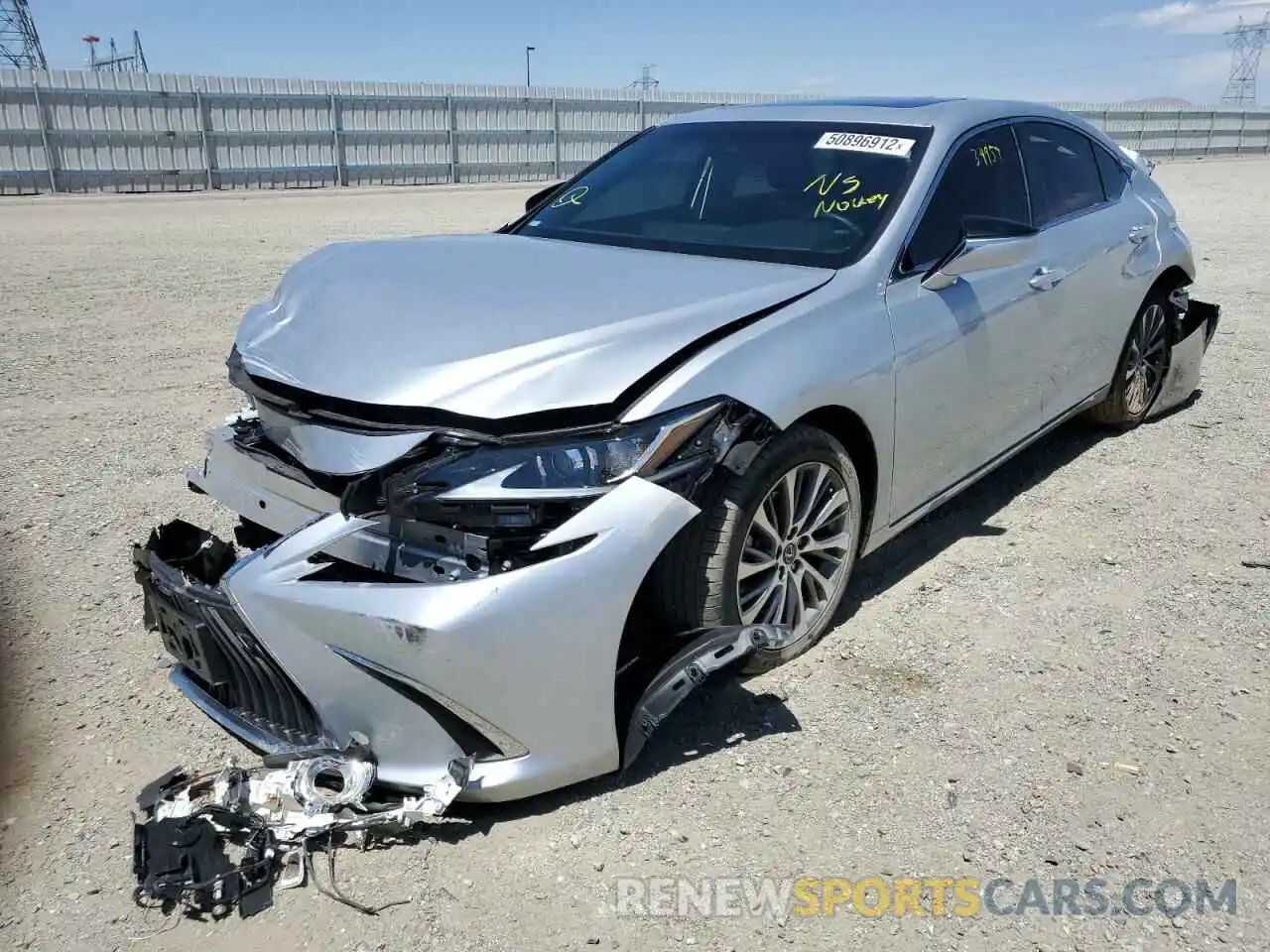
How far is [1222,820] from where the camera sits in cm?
265

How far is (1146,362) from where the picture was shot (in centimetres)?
550

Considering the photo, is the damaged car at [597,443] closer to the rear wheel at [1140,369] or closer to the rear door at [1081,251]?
the rear door at [1081,251]

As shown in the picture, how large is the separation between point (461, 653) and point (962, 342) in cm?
222

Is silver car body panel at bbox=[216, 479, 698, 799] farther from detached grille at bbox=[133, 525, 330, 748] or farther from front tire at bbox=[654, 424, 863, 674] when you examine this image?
front tire at bbox=[654, 424, 863, 674]

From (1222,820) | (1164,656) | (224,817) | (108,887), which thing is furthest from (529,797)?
(1164,656)

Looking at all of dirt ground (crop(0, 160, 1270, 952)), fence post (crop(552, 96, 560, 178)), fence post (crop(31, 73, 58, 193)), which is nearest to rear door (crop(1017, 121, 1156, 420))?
dirt ground (crop(0, 160, 1270, 952))

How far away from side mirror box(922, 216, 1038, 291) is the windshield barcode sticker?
0.36 metres

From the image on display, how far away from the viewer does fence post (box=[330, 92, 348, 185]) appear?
909 inches

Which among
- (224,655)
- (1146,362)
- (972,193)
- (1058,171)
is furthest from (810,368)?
(1146,362)

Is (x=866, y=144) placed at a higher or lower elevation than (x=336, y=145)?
lower

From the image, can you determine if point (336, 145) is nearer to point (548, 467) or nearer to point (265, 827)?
point (548, 467)

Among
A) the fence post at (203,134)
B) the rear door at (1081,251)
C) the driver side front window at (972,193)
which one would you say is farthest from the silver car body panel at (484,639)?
the fence post at (203,134)

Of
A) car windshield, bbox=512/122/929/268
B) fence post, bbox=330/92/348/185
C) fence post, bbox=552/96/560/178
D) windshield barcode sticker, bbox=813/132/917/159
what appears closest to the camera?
car windshield, bbox=512/122/929/268

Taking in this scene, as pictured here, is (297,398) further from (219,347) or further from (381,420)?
(219,347)
